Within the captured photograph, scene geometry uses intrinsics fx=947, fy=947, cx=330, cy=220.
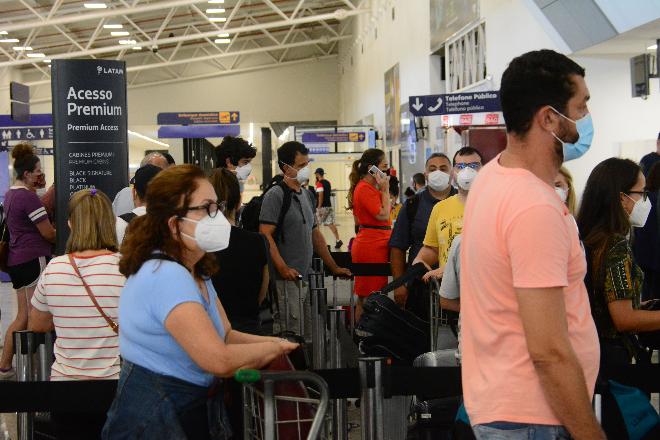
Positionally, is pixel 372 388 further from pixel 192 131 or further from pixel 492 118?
pixel 192 131

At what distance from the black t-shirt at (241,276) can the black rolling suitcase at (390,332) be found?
0.53m

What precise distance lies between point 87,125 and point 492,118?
8.05 metres

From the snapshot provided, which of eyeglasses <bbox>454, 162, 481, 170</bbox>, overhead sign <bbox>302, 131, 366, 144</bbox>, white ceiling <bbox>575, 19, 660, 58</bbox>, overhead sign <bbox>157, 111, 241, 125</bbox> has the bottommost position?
eyeglasses <bbox>454, 162, 481, 170</bbox>

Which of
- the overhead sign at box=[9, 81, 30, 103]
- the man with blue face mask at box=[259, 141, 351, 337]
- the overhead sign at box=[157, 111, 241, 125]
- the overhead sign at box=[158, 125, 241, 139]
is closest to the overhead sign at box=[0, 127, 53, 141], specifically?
the overhead sign at box=[9, 81, 30, 103]

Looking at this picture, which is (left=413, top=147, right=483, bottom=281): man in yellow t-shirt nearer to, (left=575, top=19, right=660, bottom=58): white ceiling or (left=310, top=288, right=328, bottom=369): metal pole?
(left=310, top=288, right=328, bottom=369): metal pole

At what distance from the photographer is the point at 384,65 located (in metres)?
30.1

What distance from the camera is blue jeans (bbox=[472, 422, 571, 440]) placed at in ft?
7.14

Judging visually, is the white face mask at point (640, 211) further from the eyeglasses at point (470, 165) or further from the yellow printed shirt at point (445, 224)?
the eyeglasses at point (470, 165)

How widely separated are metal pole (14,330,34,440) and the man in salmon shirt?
7.75 ft

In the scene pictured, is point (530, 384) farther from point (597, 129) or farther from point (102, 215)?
point (597, 129)

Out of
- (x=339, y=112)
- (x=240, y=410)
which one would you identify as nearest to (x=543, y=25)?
(x=240, y=410)

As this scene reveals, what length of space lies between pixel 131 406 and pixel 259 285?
185cm

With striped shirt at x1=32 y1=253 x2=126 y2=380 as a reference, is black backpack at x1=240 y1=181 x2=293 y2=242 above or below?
above

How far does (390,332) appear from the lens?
4461 mm
